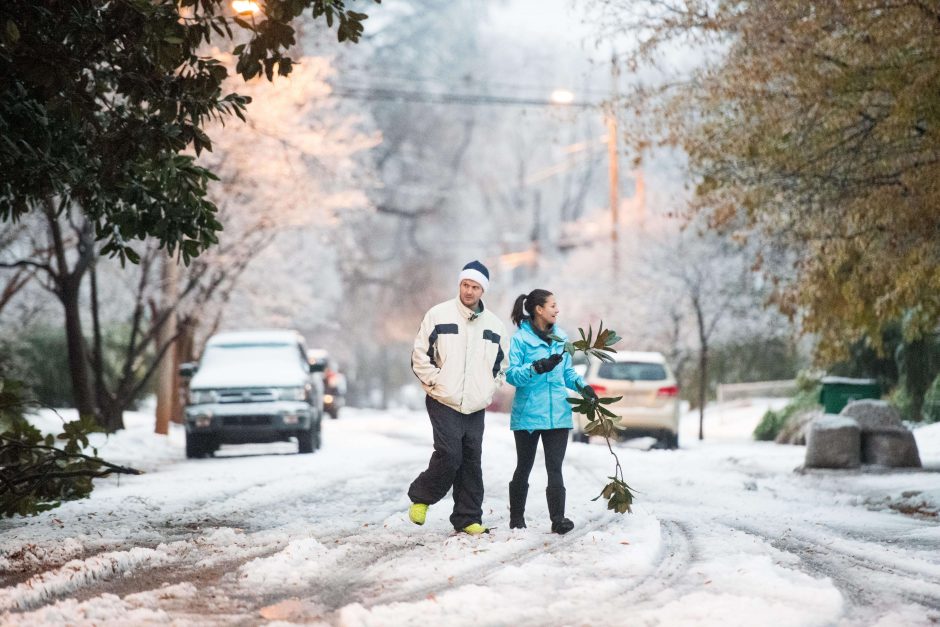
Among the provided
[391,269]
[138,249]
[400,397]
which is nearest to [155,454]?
[138,249]

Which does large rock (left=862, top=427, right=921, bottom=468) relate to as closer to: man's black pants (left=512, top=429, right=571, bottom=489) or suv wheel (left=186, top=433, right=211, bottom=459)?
man's black pants (left=512, top=429, right=571, bottom=489)

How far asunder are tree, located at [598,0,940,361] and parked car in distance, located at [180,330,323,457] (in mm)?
7655

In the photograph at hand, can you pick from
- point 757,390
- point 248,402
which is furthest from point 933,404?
point 757,390

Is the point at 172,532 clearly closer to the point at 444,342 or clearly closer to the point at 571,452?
the point at 444,342

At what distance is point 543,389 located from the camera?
9.24 m

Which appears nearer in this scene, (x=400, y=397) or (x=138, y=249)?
(x=138, y=249)

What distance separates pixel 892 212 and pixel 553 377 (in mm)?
5582

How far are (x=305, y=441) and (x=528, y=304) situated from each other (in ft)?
38.6

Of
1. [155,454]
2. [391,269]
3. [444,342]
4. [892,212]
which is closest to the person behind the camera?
[444,342]

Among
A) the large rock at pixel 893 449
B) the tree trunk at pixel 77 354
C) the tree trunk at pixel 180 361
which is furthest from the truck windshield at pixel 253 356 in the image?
the large rock at pixel 893 449

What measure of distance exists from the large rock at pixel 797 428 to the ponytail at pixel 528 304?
1545cm

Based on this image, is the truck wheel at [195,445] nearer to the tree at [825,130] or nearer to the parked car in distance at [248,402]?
the parked car in distance at [248,402]

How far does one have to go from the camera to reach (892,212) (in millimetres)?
13172

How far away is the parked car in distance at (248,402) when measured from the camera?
20.0 m
